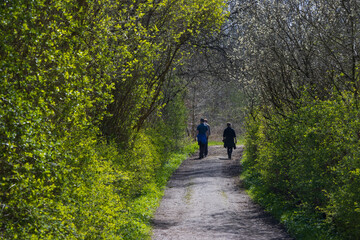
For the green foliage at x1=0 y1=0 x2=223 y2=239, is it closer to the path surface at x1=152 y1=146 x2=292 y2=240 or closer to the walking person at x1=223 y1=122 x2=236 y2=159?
the path surface at x1=152 y1=146 x2=292 y2=240

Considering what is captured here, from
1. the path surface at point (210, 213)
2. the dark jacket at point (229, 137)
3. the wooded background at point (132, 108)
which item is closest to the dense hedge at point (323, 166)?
the wooded background at point (132, 108)

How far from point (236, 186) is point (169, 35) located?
631 cm

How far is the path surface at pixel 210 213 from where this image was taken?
10.4 meters

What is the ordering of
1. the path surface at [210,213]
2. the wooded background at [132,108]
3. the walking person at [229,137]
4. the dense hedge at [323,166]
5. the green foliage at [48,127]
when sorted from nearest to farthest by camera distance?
the green foliage at [48,127]
the wooded background at [132,108]
the dense hedge at [323,166]
the path surface at [210,213]
the walking person at [229,137]

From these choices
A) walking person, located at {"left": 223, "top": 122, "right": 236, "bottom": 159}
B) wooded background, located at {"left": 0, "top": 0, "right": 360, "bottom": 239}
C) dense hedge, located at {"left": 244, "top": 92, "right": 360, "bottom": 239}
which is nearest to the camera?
wooded background, located at {"left": 0, "top": 0, "right": 360, "bottom": 239}

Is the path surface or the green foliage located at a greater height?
the green foliage

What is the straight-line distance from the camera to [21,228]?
486 centimetres

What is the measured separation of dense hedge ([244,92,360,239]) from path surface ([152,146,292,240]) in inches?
22.6

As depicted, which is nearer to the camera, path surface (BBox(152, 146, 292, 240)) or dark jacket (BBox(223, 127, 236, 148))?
path surface (BBox(152, 146, 292, 240))

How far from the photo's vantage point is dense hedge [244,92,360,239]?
7980 millimetres

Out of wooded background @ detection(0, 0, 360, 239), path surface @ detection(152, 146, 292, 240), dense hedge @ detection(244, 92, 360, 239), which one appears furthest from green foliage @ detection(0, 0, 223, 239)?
dense hedge @ detection(244, 92, 360, 239)

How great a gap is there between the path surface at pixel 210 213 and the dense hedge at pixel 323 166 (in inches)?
22.6

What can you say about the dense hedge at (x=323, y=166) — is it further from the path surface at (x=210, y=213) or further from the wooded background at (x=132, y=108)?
the path surface at (x=210, y=213)

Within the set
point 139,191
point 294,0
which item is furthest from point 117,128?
point 294,0
